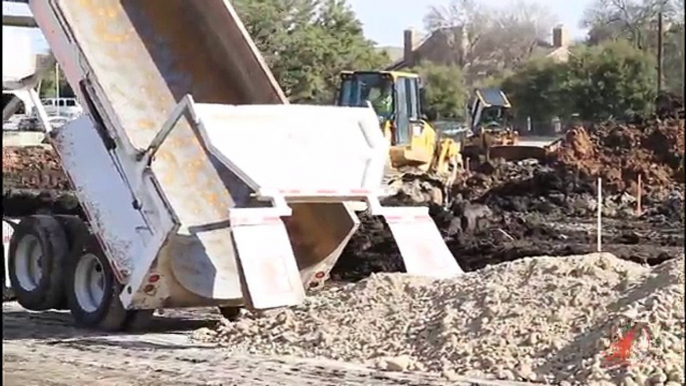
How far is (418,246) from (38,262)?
3.67 m

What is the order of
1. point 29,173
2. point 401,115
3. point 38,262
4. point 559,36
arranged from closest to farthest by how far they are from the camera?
1. point 38,262
2. point 401,115
3. point 29,173
4. point 559,36

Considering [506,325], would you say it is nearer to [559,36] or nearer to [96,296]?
[96,296]

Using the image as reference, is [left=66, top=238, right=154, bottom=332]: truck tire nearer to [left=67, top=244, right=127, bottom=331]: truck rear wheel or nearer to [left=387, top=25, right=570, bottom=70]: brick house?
[left=67, top=244, right=127, bottom=331]: truck rear wheel

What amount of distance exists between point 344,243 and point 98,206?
220cm

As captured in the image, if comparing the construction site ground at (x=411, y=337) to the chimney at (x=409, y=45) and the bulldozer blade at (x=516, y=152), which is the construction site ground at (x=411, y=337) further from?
the chimney at (x=409, y=45)

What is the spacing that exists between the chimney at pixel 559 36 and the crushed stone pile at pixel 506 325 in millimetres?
64176

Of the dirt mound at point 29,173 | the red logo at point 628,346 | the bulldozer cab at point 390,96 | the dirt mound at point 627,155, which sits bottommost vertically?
the dirt mound at point 627,155

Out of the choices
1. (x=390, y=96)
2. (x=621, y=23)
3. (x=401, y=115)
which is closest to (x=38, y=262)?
(x=401, y=115)

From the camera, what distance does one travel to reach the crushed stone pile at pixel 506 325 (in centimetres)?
893

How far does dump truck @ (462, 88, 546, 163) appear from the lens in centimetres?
3875

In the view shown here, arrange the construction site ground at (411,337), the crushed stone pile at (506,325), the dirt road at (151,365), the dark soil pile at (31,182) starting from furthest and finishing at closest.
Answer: the dark soil pile at (31,182), the dirt road at (151,365), the construction site ground at (411,337), the crushed stone pile at (506,325)

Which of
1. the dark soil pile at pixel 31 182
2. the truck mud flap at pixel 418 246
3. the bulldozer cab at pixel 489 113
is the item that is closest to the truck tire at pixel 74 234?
the truck mud flap at pixel 418 246

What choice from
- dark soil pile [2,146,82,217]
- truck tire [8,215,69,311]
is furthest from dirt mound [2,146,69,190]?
truck tire [8,215,69,311]

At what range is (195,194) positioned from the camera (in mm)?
12156
